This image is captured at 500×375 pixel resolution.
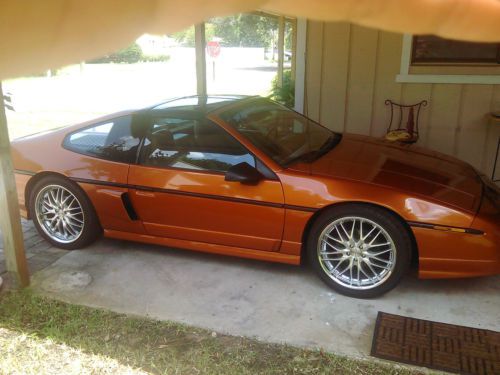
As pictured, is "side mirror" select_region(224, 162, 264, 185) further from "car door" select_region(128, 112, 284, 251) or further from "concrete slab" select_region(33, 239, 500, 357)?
"concrete slab" select_region(33, 239, 500, 357)

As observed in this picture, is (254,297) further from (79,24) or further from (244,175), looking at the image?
(79,24)

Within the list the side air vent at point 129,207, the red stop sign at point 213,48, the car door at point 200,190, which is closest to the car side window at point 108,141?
the car door at point 200,190

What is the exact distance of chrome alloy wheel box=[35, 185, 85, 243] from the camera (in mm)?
4145

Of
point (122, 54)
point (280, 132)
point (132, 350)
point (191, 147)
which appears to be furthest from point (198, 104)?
point (122, 54)

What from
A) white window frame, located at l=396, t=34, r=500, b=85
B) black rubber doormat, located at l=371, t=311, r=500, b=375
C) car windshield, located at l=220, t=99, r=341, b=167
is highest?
white window frame, located at l=396, t=34, r=500, b=85

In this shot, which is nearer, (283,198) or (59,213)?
(283,198)

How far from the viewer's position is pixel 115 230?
13.3 feet

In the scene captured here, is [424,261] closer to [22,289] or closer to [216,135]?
[216,135]

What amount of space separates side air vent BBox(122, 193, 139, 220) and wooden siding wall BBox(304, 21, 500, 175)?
2.89m

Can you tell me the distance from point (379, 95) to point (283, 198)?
2.82m

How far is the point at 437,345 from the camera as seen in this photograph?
2873 mm

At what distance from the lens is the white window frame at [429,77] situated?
5133 millimetres

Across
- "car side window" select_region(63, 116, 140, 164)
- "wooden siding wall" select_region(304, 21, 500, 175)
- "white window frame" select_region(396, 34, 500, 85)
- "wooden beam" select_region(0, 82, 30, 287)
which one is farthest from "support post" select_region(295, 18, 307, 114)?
"wooden beam" select_region(0, 82, 30, 287)

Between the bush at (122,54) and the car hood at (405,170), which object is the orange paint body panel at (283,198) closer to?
the car hood at (405,170)
